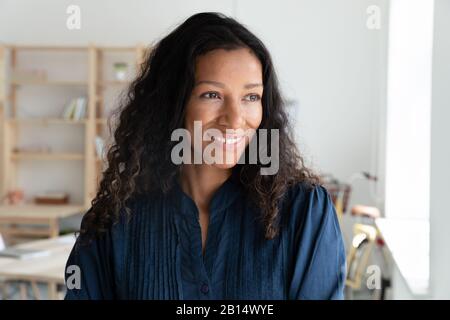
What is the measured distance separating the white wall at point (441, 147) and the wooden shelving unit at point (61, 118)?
11.1ft

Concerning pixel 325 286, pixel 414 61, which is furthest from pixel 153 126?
pixel 414 61

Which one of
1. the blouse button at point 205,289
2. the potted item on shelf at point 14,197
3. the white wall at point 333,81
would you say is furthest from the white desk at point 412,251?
the potted item on shelf at point 14,197

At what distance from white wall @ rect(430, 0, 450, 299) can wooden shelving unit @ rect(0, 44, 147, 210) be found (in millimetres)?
3383

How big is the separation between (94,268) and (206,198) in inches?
7.7

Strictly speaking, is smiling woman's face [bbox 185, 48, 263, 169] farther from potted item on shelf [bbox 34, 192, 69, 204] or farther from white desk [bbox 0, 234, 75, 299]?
potted item on shelf [bbox 34, 192, 69, 204]

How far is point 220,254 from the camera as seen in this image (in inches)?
33.1

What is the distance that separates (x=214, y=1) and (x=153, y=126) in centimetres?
41

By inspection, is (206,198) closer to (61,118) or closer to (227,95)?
(227,95)

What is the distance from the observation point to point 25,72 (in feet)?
14.7

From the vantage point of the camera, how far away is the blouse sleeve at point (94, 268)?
2.78ft

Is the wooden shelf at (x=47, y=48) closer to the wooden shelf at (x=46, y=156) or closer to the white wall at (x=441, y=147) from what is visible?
the wooden shelf at (x=46, y=156)

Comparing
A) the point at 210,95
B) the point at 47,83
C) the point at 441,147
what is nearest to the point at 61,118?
the point at 47,83

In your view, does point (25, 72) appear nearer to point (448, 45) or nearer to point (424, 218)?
point (424, 218)

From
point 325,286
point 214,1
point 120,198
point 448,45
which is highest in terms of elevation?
point 214,1
